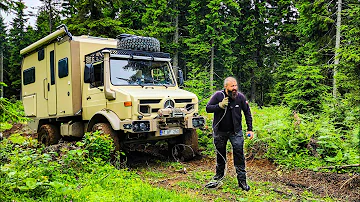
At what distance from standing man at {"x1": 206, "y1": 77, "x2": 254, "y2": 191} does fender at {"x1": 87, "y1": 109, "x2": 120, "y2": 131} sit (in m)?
2.44

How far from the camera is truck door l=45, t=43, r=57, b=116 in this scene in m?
9.71

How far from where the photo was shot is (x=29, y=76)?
11336 millimetres

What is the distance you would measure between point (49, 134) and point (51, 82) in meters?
1.67

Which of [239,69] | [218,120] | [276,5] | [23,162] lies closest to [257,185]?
[218,120]

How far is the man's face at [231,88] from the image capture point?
18.5 feet

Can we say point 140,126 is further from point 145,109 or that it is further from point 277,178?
point 277,178

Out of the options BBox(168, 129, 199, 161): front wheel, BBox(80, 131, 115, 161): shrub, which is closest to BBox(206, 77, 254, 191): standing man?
BBox(168, 129, 199, 161): front wheel

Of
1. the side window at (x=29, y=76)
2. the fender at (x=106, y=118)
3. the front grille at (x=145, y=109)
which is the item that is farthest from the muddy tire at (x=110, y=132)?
the side window at (x=29, y=76)

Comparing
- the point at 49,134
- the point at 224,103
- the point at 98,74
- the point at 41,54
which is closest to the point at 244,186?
the point at 224,103

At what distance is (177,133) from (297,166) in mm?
2874

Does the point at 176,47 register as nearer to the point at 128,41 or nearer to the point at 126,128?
the point at 128,41

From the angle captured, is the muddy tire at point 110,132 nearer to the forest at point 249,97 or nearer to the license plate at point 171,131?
the forest at point 249,97

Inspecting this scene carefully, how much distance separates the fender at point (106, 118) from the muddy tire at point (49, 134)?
2408 mm

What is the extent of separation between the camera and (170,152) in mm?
8719
